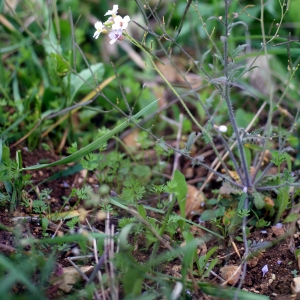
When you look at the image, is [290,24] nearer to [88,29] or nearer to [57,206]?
[88,29]

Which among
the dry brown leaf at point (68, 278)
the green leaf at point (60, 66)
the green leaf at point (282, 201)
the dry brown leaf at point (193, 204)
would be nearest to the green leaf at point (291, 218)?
the green leaf at point (282, 201)

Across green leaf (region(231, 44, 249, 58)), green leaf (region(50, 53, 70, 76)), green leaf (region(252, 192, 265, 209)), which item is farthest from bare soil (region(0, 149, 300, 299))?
green leaf (region(231, 44, 249, 58))

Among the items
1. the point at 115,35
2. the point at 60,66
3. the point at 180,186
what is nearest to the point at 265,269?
the point at 180,186

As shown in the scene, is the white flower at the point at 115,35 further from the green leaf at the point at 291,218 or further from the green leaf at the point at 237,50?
the green leaf at the point at 291,218

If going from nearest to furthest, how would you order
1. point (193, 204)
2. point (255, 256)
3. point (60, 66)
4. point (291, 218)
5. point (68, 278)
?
1. point (68, 278)
2. point (255, 256)
3. point (291, 218)
4. point (193, 204)
5. point (60, 66)

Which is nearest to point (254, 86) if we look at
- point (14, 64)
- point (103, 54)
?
point (103, 54)

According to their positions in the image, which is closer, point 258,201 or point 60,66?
point 258,201

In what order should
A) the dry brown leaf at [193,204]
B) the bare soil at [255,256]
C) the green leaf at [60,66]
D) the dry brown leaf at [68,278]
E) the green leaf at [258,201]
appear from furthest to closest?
the green leaf at [60,66] → the dry brown leaf at [193,204] → the green leaf at [258,201] → the bare soil at [255,256] → the dry brown leaf at [68,278]

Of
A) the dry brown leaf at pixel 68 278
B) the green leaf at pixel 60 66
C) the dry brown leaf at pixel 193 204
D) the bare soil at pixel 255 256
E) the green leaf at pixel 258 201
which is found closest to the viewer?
the dry brown leaf at pixel 68 278

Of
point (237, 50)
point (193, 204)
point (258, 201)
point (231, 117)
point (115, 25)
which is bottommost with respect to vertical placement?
point (193, 204)

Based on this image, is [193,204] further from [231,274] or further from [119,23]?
[119,23]

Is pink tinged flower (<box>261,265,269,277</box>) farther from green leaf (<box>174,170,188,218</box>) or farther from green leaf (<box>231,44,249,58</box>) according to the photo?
green leaf (<box>231,44,249,58</box>)
